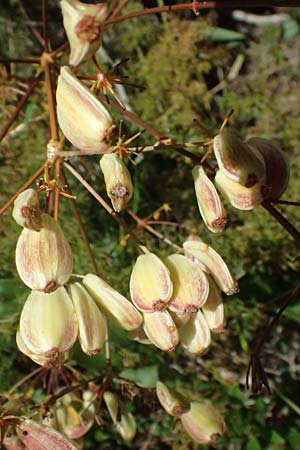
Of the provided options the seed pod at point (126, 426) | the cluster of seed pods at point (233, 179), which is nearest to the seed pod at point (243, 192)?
the cluster of seed pods at point (233, 179)

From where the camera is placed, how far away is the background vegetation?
148cm

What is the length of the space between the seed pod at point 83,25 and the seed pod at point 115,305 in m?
0.29

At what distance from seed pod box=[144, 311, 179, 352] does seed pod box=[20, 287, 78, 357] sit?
0.09 meters

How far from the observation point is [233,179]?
36.1 inches

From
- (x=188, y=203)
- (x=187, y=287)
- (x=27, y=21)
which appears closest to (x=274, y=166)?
(x=187, y=287)

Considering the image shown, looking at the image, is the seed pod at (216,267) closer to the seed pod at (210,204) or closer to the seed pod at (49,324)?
the seed pod at (210,204)

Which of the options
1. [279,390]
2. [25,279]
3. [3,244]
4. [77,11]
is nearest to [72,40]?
[77,11]

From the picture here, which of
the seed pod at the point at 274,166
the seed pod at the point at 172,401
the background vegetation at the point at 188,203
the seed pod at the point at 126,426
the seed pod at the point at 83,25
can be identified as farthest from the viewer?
the background vegetation at the point at 188,203

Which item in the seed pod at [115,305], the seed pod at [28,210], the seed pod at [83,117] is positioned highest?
the seed pod at [83,117]

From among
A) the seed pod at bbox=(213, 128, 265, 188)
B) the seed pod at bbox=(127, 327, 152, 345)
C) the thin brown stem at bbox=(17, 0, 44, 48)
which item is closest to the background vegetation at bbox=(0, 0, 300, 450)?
the thin brown stem at bbox=(17, 0, 44, 48)

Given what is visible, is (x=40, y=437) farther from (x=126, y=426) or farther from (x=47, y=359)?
(x=126, y=426)

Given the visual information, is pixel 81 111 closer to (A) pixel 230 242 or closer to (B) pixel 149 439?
(A) pixel 230 242

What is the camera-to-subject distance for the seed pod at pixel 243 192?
36.5 inches

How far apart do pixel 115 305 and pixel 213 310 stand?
5.0 inches
